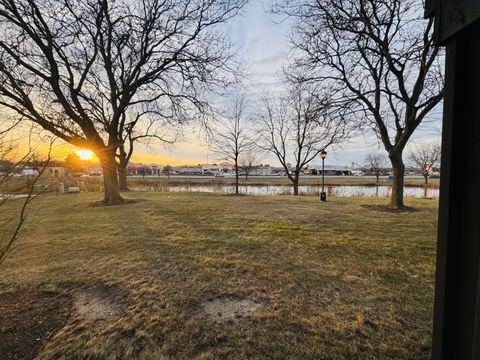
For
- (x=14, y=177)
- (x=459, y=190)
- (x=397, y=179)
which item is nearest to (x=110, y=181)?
(x=14, y=177)

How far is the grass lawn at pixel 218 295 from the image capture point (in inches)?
77.4

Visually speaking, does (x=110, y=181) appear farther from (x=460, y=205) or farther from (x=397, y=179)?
(x=397, y=179)

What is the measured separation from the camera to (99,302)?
266 centimetres

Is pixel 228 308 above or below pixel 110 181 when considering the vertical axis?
below

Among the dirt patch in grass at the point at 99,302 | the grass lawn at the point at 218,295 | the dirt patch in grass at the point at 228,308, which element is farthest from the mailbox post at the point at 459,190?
the dirt patch in grass at the point at 99,302

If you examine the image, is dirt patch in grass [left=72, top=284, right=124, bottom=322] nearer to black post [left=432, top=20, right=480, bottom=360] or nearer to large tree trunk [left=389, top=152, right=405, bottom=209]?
black post [left=432, top=20, right=480, bottom=360]

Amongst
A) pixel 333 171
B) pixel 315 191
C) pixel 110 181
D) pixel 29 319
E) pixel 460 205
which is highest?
pixel 333 171

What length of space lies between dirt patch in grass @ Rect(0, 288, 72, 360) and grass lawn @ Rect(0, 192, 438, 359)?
0.01 meters

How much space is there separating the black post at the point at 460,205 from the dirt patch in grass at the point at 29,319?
3.03 m

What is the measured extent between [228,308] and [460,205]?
7.34 ft

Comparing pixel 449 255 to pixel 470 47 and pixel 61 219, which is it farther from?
pixel 61 219

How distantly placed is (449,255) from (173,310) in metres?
2.43

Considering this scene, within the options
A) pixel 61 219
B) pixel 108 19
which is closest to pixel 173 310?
pixel 61 219

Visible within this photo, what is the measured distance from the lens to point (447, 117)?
127 cm
